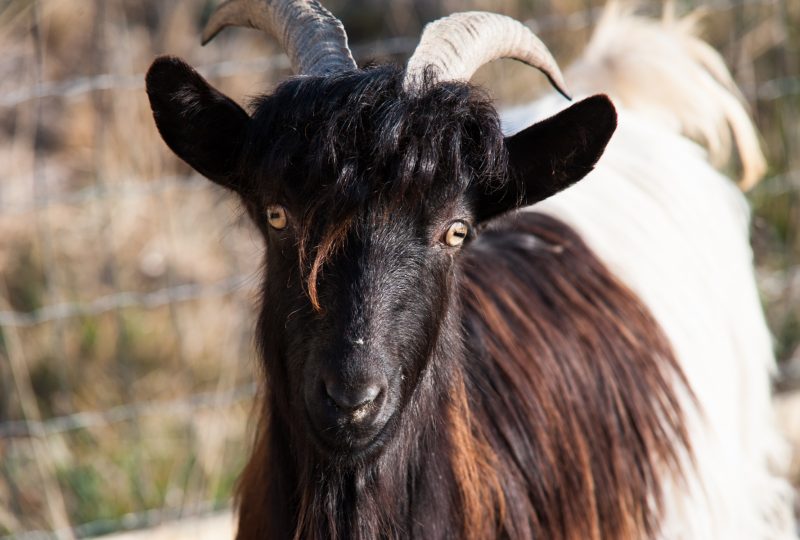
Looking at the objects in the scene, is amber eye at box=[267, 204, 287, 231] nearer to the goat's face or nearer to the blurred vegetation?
the goat's face

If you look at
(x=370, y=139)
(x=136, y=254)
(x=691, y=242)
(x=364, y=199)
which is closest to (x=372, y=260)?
(x=364, y=199)

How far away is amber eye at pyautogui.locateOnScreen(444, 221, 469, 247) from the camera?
2.59m

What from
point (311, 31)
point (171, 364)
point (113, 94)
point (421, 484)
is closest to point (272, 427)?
point (421, 484)

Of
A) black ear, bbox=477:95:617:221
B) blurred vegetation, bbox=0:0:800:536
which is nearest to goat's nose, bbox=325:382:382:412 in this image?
black ear, bbox=477:95:617:221

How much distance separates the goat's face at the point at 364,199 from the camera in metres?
2.41

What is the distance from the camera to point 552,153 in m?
2.70

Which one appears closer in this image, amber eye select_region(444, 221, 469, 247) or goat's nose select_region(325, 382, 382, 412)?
goat's nose select_region(325, 382, 382, 412)

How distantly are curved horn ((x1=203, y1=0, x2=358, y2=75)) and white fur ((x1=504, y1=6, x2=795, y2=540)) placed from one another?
115 cm

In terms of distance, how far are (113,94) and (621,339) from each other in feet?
11.1

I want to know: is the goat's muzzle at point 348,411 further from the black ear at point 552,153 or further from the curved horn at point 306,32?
the curved horn at point 306,32

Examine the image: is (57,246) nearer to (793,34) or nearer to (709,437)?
(709,437)

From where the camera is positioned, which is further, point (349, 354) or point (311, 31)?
point (311, 31)

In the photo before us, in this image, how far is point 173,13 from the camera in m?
7.57

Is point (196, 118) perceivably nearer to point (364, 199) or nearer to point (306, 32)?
point (306, 32)
